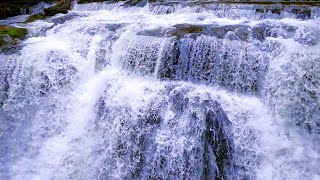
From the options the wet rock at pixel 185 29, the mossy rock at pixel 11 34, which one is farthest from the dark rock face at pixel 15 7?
the wet rock at pixel 185 29

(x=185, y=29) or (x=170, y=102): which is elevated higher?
(x=185, y=29)

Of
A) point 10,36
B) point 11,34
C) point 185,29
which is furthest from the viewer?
point 11,34

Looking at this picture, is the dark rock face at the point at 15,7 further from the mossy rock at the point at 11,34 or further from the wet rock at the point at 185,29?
the wet rock at the point at 185,29

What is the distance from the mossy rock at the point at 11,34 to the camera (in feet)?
32.6

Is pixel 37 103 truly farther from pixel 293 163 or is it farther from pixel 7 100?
pixel 293 163

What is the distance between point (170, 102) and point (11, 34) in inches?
266

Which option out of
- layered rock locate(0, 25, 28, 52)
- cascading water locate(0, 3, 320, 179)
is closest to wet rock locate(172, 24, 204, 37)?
cascading water locate(0, 3, 320, 179)

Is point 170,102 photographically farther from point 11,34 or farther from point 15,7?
point 15,7

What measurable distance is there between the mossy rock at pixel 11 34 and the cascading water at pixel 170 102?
84 centimetres

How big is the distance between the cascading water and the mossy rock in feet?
2.74

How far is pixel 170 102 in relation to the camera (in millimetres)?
7223

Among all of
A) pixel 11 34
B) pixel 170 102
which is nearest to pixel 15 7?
pixel 11 34

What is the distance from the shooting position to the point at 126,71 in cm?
862

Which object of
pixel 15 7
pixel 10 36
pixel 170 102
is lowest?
pixel 170 102
